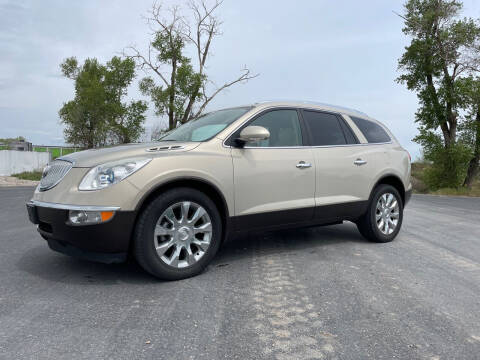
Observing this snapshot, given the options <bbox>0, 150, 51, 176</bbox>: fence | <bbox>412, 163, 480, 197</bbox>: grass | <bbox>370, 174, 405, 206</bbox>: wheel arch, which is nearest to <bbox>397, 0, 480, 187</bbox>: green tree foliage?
<bbox>412, 163, 480, 197</bbox>: grass

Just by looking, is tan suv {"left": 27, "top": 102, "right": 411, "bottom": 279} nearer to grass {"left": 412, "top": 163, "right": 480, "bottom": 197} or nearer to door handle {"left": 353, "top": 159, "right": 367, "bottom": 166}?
door handle {"left": 353, "top": 159, "right": 367, "bottom": 166}

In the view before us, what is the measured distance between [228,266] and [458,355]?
7.69 ft

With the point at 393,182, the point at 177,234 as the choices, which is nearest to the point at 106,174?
the point at 177,234

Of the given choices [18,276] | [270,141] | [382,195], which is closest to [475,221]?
[382,195]

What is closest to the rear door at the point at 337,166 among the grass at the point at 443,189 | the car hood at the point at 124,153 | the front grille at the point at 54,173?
the car hood at the point at 124,153

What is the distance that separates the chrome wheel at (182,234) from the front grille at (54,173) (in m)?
1.00

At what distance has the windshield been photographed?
4.29 meters

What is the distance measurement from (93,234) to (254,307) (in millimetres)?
1478

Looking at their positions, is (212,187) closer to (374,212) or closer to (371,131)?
(374,212)

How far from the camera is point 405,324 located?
275 centimetres

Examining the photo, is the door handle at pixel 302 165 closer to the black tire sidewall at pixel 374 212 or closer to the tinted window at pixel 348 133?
the tinted window at pixel 348 133

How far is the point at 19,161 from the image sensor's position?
29.5 m

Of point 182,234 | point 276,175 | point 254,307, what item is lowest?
point 254,307

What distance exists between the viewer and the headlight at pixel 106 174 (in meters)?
3.38
